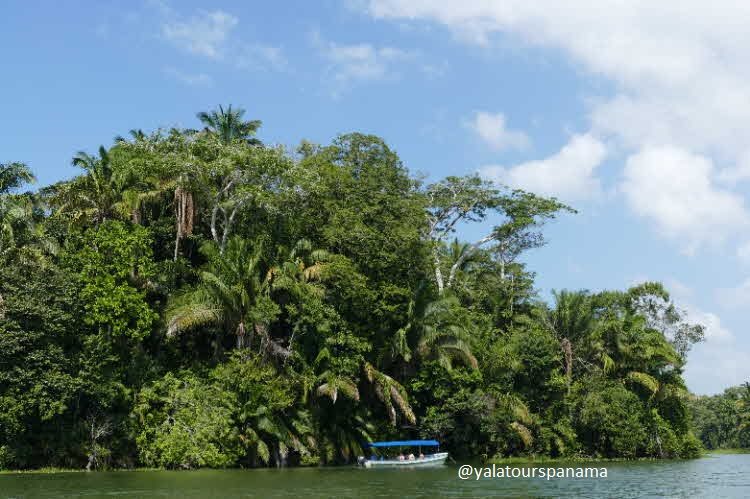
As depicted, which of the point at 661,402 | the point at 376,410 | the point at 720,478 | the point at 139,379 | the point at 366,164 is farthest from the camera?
the point at 661,402

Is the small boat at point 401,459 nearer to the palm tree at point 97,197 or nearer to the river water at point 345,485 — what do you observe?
the river water at point 345,485

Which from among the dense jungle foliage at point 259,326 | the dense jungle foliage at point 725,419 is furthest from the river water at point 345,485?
the dense jungle foliage at point 725,419

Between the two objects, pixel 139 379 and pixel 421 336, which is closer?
pixel 139 379

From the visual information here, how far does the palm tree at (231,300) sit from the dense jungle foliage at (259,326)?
3.9 inches

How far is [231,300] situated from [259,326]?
1.71m

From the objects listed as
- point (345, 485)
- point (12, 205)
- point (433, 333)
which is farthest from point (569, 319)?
point (12, 205)

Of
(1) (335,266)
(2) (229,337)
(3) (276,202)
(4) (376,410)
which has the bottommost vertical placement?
(4) (376,410)

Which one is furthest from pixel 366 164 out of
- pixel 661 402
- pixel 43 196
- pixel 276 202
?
pixel 661 402

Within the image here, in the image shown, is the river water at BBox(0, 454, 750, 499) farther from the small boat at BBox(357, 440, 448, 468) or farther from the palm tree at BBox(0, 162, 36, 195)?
the palm tree at BBox(0, 162, 36, 195)

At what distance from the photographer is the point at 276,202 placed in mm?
38125

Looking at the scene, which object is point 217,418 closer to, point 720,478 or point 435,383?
point 435,383

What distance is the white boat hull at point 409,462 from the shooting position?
35.8m

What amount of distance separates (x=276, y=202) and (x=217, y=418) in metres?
11.3

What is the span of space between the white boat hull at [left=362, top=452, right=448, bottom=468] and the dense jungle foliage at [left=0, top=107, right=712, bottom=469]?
82.7 inches
